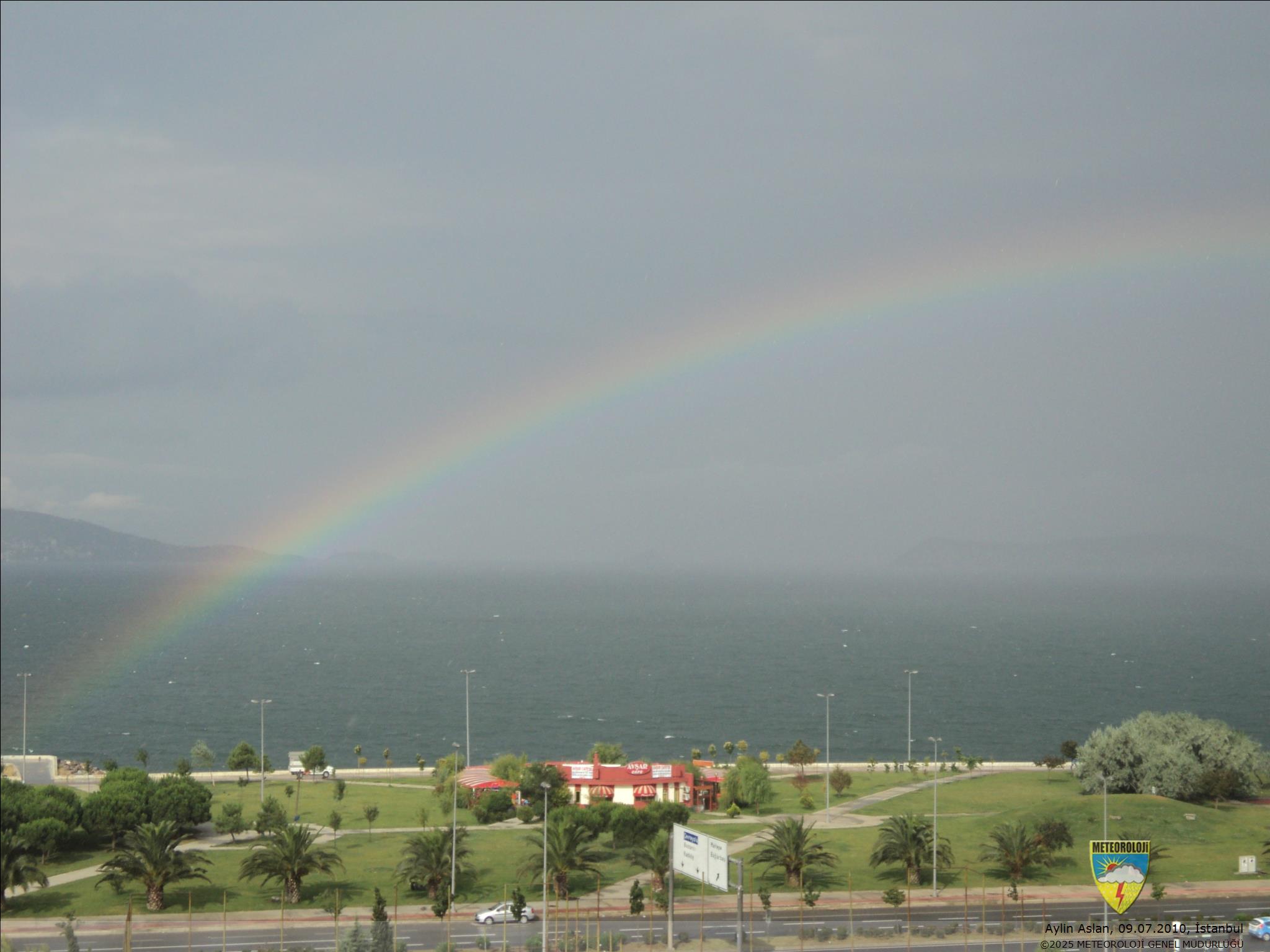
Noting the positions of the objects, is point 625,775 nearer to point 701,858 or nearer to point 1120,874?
point 701,858

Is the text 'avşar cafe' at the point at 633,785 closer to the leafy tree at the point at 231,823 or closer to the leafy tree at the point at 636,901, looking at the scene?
the leafy tree at the point at 231,823

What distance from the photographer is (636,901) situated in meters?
56.9

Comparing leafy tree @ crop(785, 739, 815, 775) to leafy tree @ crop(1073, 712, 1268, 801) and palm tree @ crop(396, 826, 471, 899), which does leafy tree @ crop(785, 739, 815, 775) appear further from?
palm tree @ crop(396, 826, 471, 899)

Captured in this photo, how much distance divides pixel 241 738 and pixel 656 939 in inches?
4235

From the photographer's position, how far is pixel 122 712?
568 ft

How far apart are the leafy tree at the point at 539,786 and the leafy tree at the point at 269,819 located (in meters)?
16.7

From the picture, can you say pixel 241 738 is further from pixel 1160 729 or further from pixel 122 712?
pixel 1160 729

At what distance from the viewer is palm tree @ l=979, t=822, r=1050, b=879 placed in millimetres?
64688

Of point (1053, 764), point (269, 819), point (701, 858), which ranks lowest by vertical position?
point (1053, 764)

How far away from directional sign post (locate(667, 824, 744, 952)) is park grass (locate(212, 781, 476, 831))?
31.2 m

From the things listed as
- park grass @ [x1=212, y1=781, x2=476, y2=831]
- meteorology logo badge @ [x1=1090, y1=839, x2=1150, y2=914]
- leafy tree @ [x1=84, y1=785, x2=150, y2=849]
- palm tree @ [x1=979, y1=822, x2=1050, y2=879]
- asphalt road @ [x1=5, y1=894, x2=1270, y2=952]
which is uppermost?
meteorology logo badge @ [x1=1090, y1=839, x2=1150, y2=914]

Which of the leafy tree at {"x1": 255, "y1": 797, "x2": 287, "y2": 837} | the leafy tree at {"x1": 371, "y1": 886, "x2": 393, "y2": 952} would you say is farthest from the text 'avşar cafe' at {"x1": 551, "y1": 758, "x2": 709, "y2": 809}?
the leafy tree at {"x1": 371, "y1": 886, "x2": 393, "y2": 952}

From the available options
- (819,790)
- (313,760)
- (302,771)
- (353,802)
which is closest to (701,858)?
(819,790)

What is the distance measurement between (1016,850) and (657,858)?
19813 millimetres
